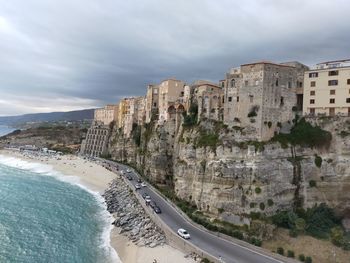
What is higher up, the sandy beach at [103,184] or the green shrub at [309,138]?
the green shrub at [309,138]

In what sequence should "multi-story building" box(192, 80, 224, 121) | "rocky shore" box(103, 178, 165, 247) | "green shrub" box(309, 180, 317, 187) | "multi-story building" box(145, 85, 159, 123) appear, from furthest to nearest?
1. "multi-story building" box(145, 85, 159, 123)
2. "multi-story building" box(192, 80, 224, 121)
3. "green shrub" box(309, 180, 317, 187)
4. "rocky shore" box(103, 178, 165, 247)

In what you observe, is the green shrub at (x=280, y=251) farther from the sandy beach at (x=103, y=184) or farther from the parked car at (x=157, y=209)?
the parked car at (x=157, y=209)

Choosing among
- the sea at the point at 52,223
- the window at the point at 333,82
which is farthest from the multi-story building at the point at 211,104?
the sea at the point at 52,223

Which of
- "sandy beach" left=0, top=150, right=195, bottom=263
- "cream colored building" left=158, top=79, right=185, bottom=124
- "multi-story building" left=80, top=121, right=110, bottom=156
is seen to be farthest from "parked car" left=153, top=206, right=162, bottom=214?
"multi-story building" left=80, top=121, right=110, bottom=156

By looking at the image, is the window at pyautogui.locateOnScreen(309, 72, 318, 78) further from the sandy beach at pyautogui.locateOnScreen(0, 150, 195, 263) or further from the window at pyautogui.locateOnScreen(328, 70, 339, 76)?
the sandy beach at pyautogui.locateOnScreen(0, 150, 195, 263)

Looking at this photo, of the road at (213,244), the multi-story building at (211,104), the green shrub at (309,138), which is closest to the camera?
the road at (213,244)
